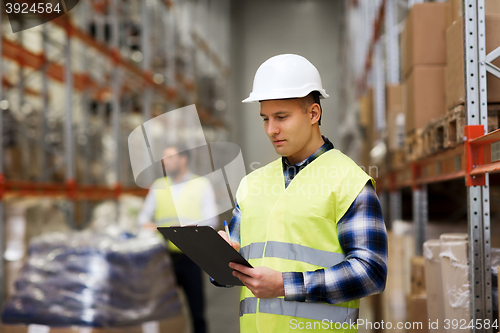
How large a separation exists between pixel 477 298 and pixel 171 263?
330 cm

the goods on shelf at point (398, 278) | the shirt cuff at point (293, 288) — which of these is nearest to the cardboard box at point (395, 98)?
the goods on shelf at point (398, 278)

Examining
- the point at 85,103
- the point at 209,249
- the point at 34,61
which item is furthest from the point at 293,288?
the point at 85,103

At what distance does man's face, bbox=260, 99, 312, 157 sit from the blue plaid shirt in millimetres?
314

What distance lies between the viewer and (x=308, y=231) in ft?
6.11

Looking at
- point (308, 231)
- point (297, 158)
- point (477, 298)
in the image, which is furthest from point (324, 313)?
point (477, 298)

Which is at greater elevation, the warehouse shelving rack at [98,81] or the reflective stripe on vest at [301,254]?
the warehouse shelving rack at [98,81]

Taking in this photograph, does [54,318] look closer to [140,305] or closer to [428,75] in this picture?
[140,305]

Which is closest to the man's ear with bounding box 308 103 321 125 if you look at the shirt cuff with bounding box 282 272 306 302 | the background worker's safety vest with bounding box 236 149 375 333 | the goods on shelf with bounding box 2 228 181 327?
the background worker's safety vest with bounding box 236 149 375 333

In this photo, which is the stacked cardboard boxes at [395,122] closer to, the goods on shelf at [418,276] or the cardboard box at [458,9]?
the cardboard box at [458,9]

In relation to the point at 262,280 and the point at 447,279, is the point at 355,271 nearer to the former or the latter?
the point at 262,280

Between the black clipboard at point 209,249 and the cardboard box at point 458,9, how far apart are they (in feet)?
5.75

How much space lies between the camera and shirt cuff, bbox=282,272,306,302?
1753mm

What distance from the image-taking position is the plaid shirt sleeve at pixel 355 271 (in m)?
1.74

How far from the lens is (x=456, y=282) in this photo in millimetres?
2527
